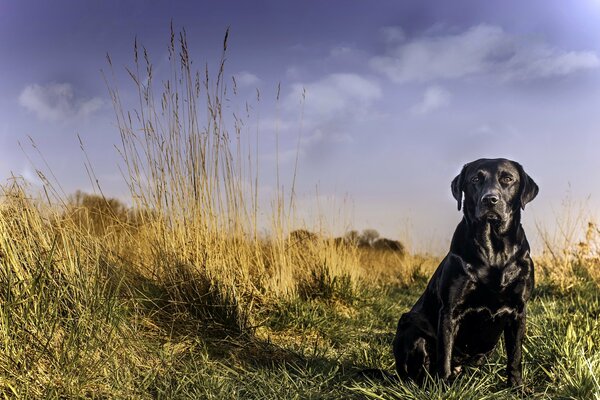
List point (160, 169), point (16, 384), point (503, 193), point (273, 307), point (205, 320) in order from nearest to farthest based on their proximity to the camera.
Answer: point (16, 384), point (503, 193), point (205, 320), point (160, 169), point (273, 307)

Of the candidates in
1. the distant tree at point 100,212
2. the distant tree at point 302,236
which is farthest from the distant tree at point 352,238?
the distant tree at point 100,212

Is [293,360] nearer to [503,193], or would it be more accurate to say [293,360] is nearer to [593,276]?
[503,193]

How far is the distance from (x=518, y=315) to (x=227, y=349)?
1822mm

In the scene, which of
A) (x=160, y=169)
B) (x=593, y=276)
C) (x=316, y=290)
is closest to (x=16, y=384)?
(x=160, y=169)

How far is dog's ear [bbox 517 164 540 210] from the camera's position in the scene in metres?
2.84

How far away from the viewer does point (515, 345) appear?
2850 mm

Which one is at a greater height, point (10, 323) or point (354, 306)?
point (10, 323)

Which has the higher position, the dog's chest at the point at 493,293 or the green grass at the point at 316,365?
the dog's chest at the point at 493,293

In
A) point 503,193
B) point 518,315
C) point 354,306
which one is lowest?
point 354,306

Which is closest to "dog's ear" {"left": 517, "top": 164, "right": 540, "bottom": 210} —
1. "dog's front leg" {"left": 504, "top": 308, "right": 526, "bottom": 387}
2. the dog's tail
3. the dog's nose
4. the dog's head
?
the dog's head

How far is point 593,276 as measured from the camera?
747cm

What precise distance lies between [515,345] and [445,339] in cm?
40

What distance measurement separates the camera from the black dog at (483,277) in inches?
108

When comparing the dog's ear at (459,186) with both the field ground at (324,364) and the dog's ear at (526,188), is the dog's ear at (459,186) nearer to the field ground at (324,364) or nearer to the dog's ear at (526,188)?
the dog's ear at (526,188)
